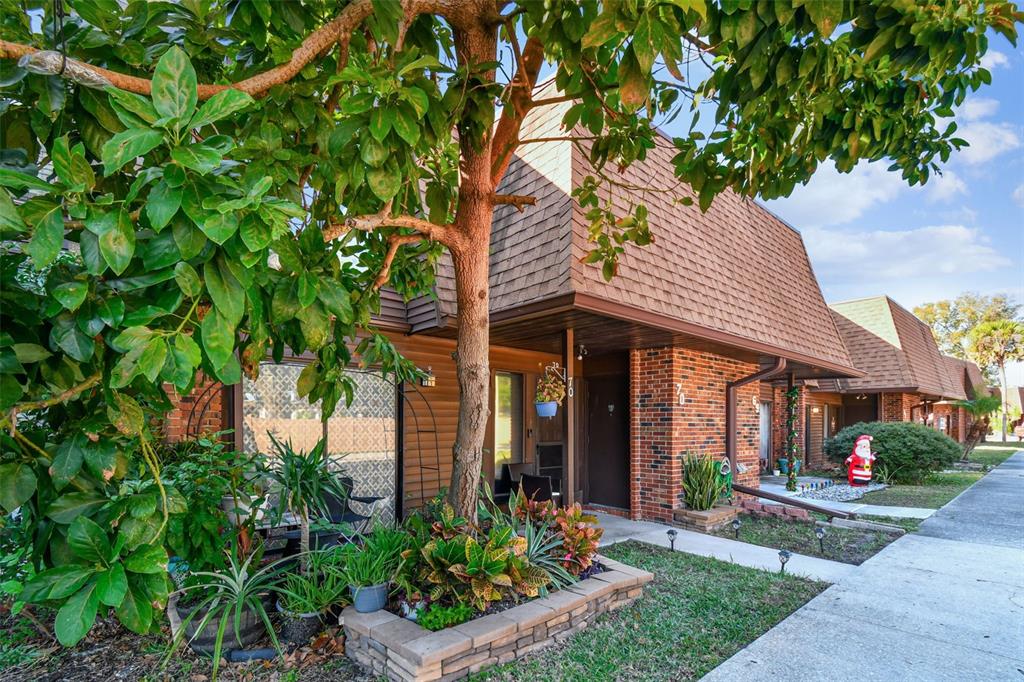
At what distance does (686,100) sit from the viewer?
3871 millimetres

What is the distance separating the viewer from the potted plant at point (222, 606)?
326cm

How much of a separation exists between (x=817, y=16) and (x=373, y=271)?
3.20 meters

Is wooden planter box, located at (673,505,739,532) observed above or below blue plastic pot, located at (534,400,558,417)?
below

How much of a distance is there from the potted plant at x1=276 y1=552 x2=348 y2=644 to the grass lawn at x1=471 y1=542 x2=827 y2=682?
1180 mm

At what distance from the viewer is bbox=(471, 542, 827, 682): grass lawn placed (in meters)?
3.20

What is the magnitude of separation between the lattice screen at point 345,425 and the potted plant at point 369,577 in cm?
196

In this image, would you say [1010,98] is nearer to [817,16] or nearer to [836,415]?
[817,16]

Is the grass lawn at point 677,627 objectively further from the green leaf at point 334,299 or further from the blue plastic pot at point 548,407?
the green leaf at point 334,299

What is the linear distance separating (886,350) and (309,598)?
1898 centimetres

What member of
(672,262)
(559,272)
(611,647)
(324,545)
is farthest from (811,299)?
(324,545)

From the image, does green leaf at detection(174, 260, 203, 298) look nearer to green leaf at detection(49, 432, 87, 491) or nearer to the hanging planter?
green leaf at detection(49, 432, 87, 491)

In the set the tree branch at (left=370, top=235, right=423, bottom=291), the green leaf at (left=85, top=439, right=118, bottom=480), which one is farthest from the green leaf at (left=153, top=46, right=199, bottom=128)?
the tree branch at (left=370, top=235, right=423, bottom=291)

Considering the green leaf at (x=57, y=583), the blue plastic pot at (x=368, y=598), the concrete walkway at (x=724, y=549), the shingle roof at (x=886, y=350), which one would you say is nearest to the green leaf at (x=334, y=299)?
the green leaf at (x=57, y=583)

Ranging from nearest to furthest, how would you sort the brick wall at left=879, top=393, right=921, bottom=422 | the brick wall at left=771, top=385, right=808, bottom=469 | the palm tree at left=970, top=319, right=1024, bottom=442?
the brick wall at left=771, top=385, right=808, bottom=469, the brick wall at left=879, top=393, right=921, bottom=422, the palm tree at left=970, top=319, right=1024, bottom=442
